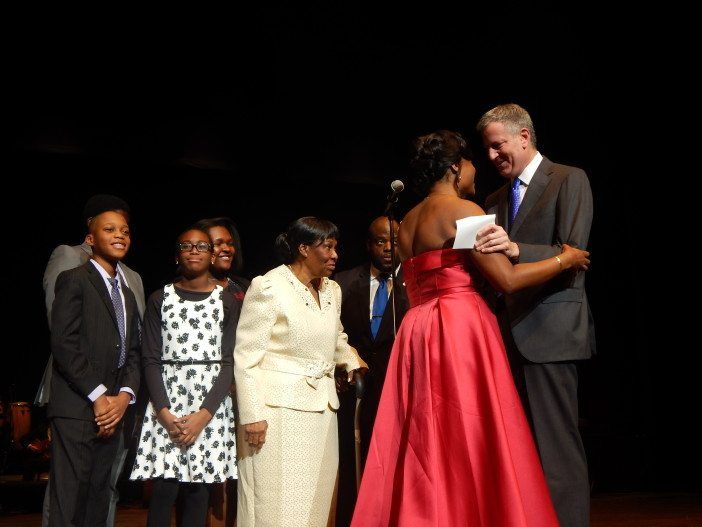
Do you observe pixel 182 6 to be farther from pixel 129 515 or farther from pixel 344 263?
pixel 129 515

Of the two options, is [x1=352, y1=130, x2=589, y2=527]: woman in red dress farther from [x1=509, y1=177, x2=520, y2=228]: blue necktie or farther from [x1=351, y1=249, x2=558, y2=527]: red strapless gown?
[x1=509, y1=177, x2=520, y2=228]: blue necktie

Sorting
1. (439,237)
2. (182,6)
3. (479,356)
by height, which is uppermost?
(182,6)

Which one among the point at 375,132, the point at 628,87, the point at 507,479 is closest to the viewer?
the point at 507,479

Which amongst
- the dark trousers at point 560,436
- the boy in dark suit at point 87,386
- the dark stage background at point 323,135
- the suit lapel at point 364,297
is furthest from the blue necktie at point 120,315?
the dark stage background at point 323,135

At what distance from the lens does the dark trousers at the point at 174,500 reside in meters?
3.31

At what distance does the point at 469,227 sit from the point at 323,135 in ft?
13.8

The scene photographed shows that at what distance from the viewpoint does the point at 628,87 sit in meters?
6.04

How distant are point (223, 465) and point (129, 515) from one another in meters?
2.55

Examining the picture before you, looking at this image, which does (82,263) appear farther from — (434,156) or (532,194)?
(532,194)

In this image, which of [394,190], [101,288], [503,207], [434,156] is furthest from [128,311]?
[503,207]

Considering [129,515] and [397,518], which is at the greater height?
[397,518]

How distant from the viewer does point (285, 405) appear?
3299 millimetres

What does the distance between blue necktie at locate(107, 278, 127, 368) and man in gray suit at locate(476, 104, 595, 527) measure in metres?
1.77

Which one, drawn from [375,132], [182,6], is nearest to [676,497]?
[375,132]
